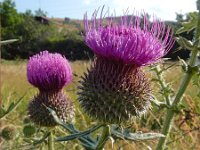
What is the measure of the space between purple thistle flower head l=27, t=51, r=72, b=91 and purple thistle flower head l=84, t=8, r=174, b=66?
80 cm

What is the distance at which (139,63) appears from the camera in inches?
96.4

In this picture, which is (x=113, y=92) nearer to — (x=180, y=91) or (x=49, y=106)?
(x=180, y=91)

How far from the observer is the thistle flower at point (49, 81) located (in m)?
3.24

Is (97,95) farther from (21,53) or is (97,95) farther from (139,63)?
(21,53)

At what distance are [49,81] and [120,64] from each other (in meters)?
0.97

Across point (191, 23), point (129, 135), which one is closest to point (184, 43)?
point (191, 23)

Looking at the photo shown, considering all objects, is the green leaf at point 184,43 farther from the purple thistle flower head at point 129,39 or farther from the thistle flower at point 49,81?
the thistle flower at point 49,81

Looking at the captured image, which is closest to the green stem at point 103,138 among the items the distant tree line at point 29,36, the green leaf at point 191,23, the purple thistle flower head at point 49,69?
the green leaf at point 191,23

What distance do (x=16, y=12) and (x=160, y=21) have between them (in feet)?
222

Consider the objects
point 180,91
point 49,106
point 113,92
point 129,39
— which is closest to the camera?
point 129,39

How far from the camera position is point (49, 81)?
335cm

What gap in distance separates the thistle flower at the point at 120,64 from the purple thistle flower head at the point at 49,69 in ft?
2.23

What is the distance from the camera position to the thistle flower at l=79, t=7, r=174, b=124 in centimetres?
236

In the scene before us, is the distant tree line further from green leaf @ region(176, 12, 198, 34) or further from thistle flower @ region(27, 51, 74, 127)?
green leaf @ region(176, 12, 198, 34)
